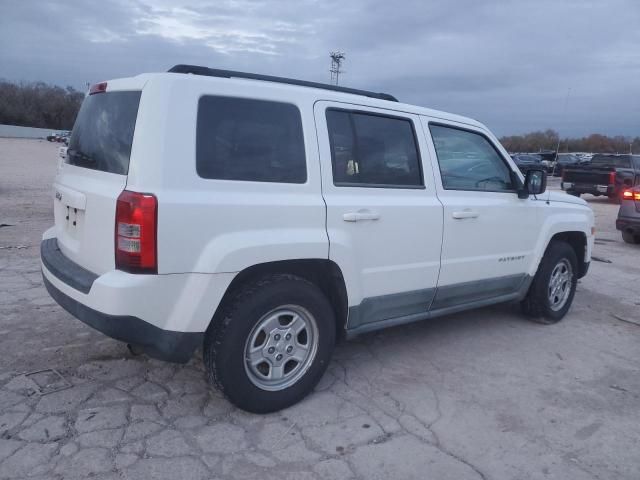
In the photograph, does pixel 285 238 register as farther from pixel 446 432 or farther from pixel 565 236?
pixel 565 236

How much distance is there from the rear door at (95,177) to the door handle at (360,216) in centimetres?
134

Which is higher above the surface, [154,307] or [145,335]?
[154,307]

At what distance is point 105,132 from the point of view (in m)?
3.19

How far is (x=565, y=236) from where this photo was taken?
213 inches

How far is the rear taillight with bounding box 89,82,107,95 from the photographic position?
333 centimetres

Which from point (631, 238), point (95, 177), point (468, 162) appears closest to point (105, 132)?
point (95, 177)

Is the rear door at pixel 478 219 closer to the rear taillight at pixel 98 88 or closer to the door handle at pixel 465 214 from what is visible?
the door handle at pixel 465 214

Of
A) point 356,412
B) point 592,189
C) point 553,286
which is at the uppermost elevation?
point 592,189

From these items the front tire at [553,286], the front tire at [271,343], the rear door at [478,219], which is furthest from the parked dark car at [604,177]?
the front tire at [271,343]

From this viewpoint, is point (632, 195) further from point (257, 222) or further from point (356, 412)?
point (257, 222)

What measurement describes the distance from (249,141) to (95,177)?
A: 926mm

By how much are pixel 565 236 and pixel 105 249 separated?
4.39 meters

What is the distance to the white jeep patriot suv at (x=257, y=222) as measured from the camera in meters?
2.80

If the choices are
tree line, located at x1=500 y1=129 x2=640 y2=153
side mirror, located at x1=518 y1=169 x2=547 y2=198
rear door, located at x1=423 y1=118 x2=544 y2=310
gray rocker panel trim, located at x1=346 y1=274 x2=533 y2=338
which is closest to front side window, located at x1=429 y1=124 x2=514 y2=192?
rear door, located at x1=423 y1=118 x2=544 y2=310
